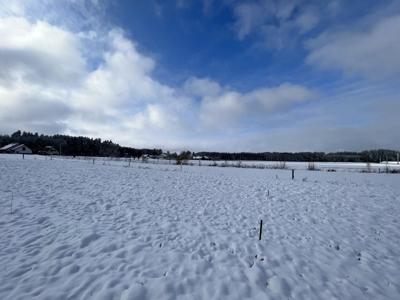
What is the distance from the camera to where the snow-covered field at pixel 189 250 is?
4.24 m

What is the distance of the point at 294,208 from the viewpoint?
1065 centimetres

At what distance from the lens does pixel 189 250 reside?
5.86m

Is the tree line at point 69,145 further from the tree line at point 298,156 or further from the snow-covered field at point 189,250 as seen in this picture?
the snow-covered field at point 189,250

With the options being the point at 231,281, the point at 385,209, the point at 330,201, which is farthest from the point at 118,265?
the point at 385,209

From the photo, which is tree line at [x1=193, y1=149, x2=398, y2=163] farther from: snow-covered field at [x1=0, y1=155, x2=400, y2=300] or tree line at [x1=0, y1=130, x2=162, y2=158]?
snow-covered field at [x1=0, y1=155, x2=400, y2=300]

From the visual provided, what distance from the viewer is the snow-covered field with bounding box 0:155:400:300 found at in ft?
13.9

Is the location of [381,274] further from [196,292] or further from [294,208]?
[294,208]

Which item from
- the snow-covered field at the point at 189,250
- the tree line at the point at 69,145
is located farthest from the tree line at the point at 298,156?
the snow-covered field at the point at 189,250

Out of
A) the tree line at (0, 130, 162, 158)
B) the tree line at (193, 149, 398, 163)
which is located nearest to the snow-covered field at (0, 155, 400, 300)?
the tree line at (0, 130, 162, 158)

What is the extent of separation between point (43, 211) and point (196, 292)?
7.06 metres

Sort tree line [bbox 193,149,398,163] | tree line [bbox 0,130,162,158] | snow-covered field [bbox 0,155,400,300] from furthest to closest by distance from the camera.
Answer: tree line [bbox 193,149,398,163], tree line [bbox 0,130,162,158], snow-covered field [bbox 0,155,400,300]

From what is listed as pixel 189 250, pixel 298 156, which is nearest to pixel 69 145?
pixel 189 250

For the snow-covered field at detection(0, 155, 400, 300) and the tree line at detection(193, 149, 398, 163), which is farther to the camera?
the tree line at detection(193, 149, 398, 163)

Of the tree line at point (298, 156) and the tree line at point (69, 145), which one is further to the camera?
the tree line at point (298, 156)
